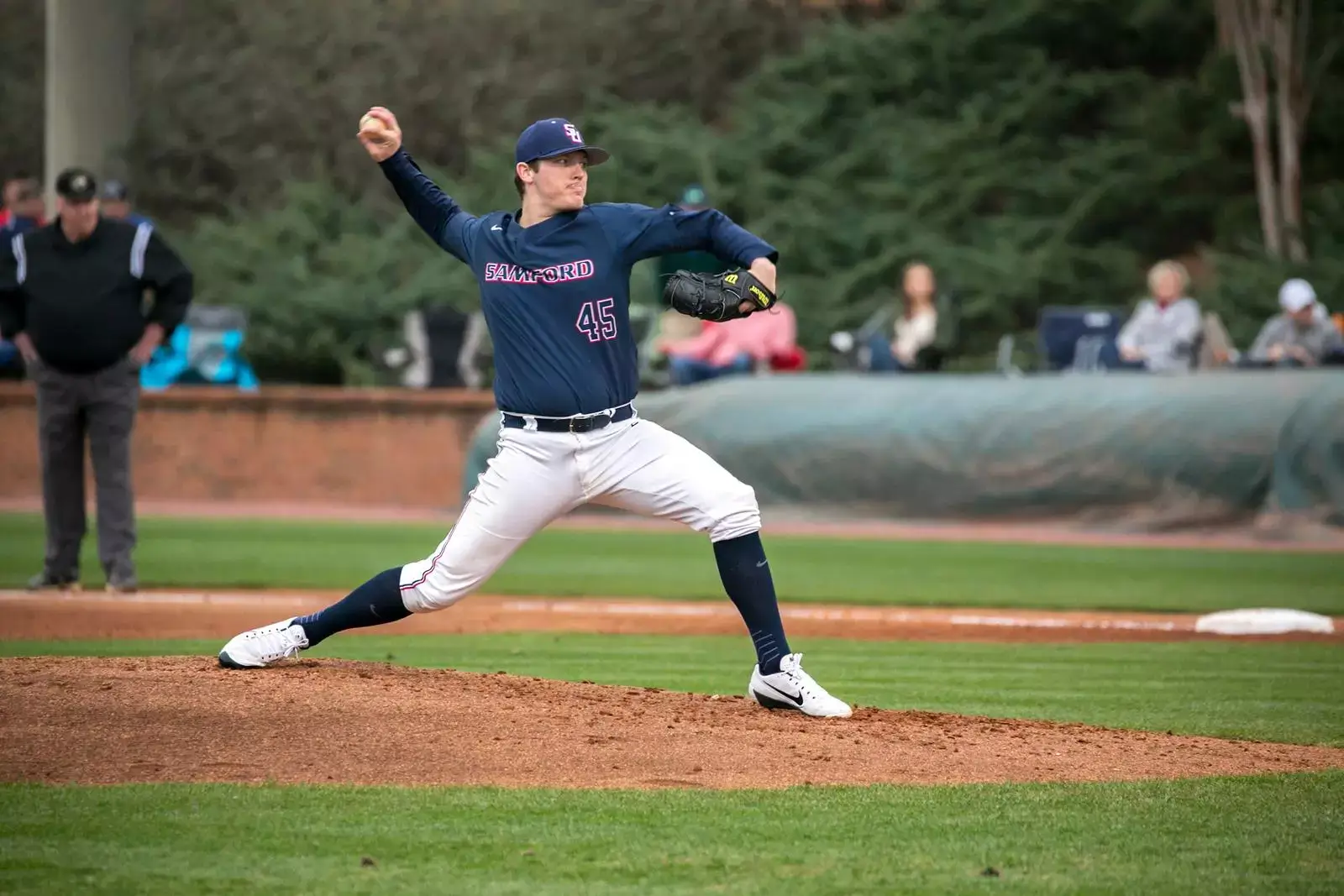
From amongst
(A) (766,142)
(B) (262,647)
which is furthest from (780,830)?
(A) (766,142)

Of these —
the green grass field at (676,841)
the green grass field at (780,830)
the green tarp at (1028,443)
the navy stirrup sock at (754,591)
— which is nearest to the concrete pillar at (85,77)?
the green tarp at (1028,443)

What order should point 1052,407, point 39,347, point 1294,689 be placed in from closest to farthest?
point 1294,689 < point 39,347 < point 1052,407

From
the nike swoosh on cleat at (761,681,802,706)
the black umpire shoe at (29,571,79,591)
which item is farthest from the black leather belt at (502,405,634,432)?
the black umpire shoe at (29,571,79,591)

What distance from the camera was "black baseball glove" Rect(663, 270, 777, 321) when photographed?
669cm

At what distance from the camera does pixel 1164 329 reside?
18.2 m

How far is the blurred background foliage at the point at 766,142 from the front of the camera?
958 inches

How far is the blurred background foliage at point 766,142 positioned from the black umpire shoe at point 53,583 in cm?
1031

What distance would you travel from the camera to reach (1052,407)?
17453 millimetres

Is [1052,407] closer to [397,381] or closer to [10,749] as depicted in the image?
[397,381]

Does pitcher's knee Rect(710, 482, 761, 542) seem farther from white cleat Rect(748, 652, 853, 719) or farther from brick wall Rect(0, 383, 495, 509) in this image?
brick wall Rect(0, 383, 495, 509)

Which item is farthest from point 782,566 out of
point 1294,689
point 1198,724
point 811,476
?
point 1198,724

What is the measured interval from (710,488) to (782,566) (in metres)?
8.23

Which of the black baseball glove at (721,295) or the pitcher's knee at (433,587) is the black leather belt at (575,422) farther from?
the pitcher's knee at (433,587)

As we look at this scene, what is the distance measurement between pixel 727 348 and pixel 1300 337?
5658mm
